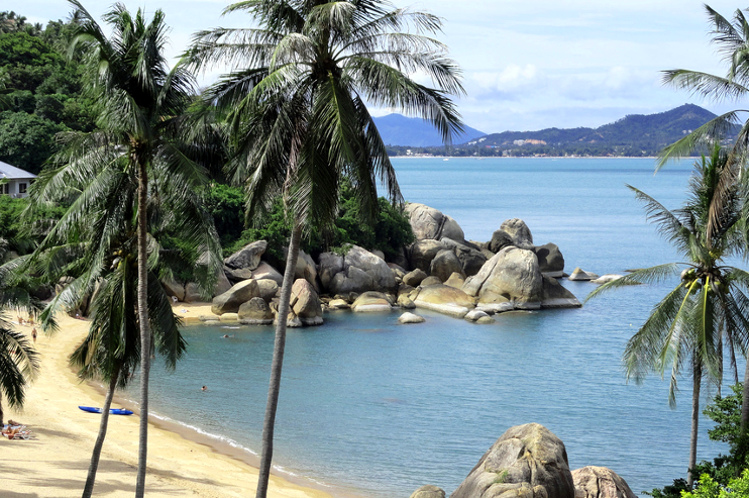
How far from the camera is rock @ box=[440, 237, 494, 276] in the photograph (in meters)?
52.4

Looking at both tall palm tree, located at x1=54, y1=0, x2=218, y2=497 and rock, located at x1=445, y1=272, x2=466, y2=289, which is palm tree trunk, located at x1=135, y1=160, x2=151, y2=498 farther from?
rock, located at x1=445, y1=272, x2=466, y2=289

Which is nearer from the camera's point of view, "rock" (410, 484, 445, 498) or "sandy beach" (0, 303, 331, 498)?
"rock" (410, 484, 445, 498)

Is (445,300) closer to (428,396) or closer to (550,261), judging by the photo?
(428,396)

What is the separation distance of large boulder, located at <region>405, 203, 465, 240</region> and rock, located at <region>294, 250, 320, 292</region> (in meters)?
12.3

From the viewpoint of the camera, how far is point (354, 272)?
155 feet

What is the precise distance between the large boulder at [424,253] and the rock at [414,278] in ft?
11.5

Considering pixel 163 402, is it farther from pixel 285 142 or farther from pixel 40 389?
pixel 285 142

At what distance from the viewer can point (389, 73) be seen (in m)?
12.1

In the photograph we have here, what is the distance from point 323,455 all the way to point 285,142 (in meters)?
14.2

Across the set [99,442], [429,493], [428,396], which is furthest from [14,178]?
[429,493]

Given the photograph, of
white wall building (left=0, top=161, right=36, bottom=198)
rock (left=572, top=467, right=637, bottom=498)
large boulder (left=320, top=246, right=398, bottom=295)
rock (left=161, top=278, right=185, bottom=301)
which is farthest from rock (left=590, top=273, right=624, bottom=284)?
white wall building (left=0, top=161, right=36, bottom=198)

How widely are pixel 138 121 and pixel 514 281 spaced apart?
116 ft

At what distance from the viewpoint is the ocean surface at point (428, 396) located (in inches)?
935

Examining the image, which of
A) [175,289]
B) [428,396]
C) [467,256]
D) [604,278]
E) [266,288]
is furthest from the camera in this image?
[604,278]
